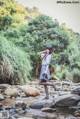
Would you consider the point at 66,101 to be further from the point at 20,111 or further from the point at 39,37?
the point at 39,37

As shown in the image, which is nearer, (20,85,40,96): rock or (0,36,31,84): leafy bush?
(20,85,40,96): rock

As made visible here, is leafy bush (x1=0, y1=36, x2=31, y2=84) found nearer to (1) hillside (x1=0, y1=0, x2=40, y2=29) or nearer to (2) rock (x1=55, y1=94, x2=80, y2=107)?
(1) hillside (x1=0, y1=0, x2=40, y2=29)

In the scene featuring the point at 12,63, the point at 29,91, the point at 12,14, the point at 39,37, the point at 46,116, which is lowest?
the point at 46,116

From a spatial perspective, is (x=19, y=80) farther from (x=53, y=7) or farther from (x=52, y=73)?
(x=52, y=73)

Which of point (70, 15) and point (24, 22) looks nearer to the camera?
point (70, 15)

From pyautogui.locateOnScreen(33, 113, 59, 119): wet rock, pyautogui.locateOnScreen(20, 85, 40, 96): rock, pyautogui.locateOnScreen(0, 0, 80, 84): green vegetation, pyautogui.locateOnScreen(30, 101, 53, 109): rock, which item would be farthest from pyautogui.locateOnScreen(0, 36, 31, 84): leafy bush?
pyautogui.locateOnScreen(33, 113, 59, 119): wet rock

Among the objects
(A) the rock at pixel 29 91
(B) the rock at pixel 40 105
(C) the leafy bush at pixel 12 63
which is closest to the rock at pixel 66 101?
(B) the rock at pixel 40 105

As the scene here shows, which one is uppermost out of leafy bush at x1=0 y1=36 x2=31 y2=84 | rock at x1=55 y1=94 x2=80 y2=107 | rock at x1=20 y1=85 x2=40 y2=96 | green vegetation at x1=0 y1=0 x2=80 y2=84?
green vegetation at x1=0 y1=0 x2=80 y2=84

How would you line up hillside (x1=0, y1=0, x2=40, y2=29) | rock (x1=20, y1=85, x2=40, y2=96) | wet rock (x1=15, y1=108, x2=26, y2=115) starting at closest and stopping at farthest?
wet rock (x1=15, y1=108, x2=26, y2=115) < rock (x1=20, y1=85, x2=40, y2=96) < hillside (x1=0, y1=0, x2=40, y2=29)

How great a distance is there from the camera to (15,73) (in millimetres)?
5234

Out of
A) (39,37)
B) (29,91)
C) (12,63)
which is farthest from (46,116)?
(39,37)

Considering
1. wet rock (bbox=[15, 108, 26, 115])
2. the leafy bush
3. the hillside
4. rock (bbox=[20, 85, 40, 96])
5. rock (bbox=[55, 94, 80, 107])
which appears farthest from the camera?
the hillside

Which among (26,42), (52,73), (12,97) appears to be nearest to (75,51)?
(52,73)

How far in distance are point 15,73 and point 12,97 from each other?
54.7 inches
